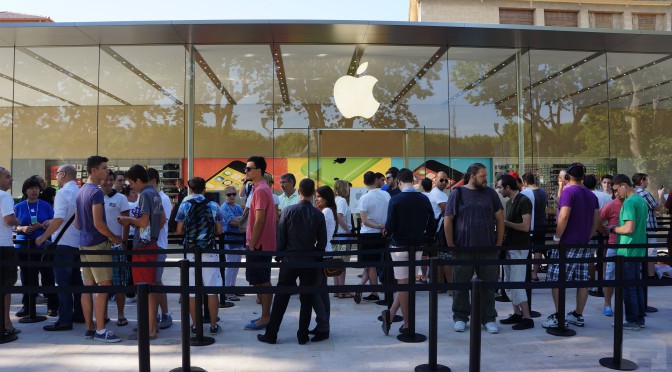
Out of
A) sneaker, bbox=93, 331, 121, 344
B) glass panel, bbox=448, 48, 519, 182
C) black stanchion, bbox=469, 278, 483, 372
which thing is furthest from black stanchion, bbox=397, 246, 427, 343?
glass panel, bbox=448, 48, 519, 182

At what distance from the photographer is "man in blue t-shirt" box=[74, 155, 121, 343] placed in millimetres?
5789

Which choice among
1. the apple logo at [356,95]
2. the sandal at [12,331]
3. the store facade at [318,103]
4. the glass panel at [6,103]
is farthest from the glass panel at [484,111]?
the glass panel at [6,103]

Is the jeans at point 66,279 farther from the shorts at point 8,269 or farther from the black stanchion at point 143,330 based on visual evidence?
the black stanchion at point 143,330

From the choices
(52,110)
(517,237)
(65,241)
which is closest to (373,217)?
(517,237)

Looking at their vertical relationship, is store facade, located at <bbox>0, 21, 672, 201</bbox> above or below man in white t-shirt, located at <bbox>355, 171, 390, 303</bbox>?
above

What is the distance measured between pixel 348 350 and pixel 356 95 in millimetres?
9622

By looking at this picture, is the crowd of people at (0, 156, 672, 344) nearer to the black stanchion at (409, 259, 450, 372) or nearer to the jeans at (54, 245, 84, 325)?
the jeans at (54, 245, 84, 325)

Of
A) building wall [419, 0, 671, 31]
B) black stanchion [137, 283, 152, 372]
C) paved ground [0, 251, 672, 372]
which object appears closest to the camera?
black stanchion [137, 283, 152, 372]

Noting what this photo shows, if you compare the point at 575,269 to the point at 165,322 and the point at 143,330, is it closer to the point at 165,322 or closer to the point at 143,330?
the point at 143,330

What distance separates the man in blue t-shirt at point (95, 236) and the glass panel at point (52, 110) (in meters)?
8.23

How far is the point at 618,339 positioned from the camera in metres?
4.93

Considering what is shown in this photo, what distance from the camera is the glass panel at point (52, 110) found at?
1338cm

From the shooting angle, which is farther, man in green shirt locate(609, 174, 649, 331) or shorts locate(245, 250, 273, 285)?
man in green shirt locate(609, 174, 649, 331)

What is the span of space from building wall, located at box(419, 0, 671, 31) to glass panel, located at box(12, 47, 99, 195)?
2972cm
